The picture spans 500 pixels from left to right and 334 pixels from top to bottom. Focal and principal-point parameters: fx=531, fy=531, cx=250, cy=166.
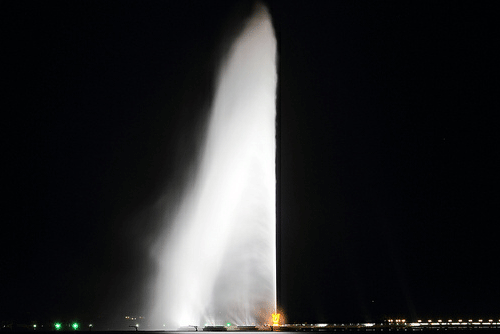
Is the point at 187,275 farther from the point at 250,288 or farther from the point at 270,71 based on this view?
the point at 270,71

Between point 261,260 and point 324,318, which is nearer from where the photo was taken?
point 261,260

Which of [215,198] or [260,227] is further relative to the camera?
[215,198]

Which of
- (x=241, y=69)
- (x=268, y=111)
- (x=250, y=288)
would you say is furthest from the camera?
(x=241, y=69)

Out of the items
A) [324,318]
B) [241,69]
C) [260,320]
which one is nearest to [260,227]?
[260,320]

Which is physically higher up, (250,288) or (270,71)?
(270,71)

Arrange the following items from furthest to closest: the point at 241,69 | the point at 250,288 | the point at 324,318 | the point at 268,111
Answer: the point at 324,318, the point at 241,69, the point at 268,111, the point at 250,288

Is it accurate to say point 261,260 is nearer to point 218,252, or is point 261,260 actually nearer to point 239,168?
point 218,252

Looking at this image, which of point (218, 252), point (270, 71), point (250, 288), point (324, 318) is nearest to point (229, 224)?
point (218, 252)

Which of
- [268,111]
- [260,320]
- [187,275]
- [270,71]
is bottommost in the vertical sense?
[260,320]

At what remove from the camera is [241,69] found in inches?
1468

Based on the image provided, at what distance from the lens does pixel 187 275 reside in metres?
38.7

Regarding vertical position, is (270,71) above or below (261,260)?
above

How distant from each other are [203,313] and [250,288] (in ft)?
23.1

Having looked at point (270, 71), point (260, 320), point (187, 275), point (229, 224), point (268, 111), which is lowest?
point (260, 320)
